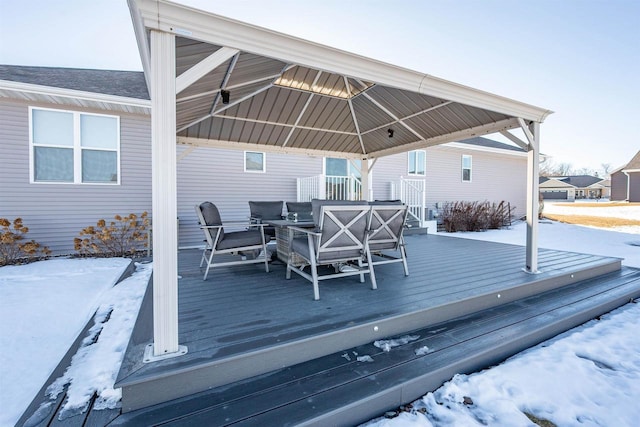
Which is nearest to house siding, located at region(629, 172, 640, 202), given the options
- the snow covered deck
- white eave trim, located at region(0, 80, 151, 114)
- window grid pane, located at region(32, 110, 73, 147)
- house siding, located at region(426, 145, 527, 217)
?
house siding, located at region(426, 145, 527, 217)

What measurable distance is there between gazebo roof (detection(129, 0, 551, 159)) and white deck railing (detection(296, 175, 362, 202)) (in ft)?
4.37

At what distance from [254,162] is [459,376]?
7267 millimetres

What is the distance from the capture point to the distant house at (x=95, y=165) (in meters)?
5.97

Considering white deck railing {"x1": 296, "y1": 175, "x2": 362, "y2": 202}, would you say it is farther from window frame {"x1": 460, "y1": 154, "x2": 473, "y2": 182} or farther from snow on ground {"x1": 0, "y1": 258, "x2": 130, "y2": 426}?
window frame {"x1": 460, "y1": 154, "x2": 473, "y2": 182}

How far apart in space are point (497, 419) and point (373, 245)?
2.18m

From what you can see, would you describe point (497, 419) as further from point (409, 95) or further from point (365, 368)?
point (409, 95)

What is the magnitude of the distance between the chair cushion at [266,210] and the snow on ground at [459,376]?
2670 mm

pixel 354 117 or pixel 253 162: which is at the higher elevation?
pixel 354 117

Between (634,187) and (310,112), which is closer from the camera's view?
(310,112)

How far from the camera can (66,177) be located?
636 centimetres

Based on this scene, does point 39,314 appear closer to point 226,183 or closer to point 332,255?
point 332,255

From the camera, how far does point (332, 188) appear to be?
838 centimetres

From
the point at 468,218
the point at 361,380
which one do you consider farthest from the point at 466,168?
the point at 361,380

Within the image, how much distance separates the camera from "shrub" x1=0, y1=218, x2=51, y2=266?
5707mm
